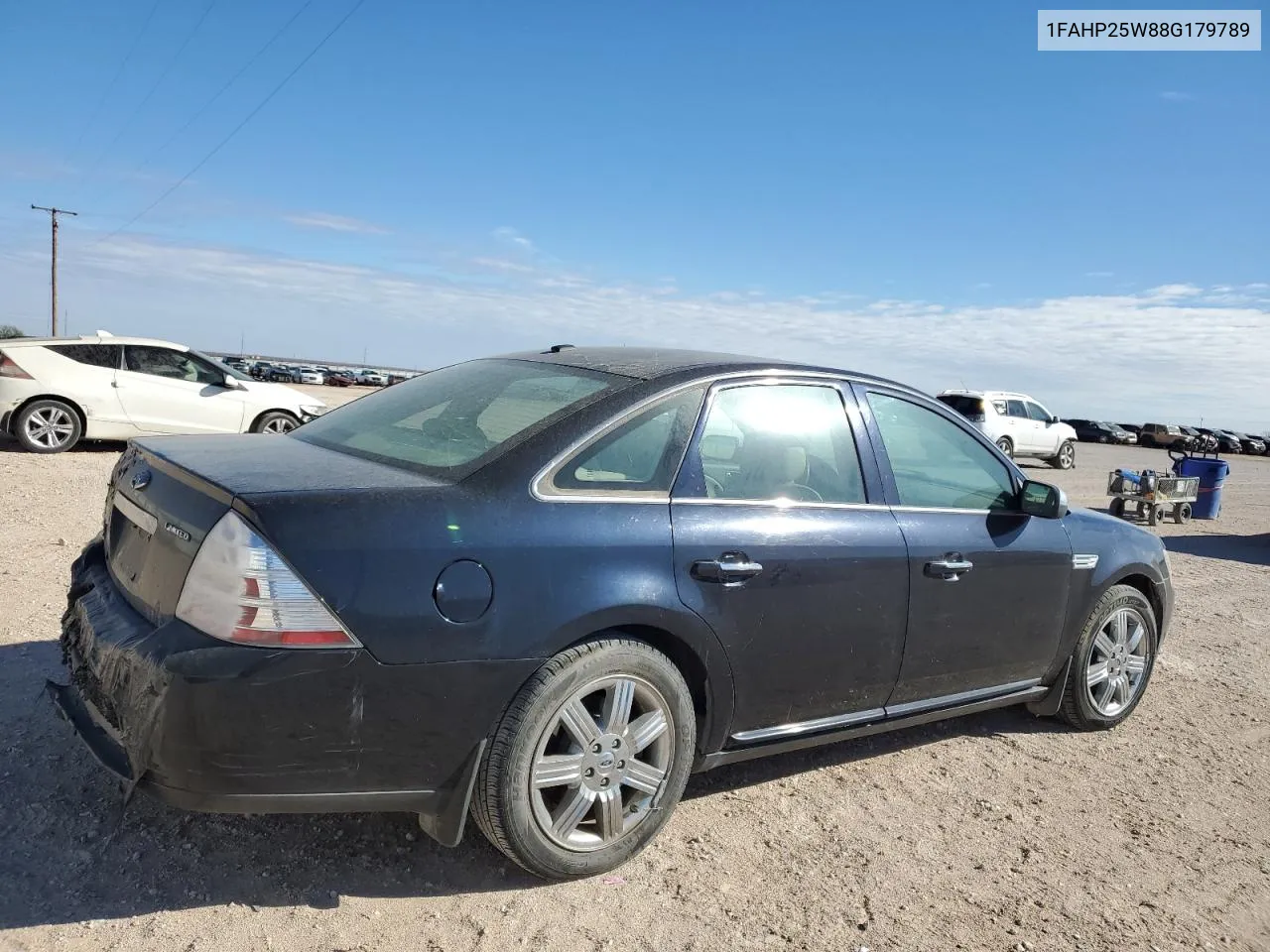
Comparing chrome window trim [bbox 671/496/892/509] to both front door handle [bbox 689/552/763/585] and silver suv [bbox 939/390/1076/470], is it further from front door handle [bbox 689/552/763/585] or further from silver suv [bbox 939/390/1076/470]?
silver suv [bbox 939/390/1076/470]

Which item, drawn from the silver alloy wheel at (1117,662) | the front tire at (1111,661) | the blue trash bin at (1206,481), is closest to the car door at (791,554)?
the front tire at (1111,661)

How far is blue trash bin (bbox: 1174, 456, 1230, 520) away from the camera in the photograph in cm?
1555

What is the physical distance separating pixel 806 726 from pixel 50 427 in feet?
34.4

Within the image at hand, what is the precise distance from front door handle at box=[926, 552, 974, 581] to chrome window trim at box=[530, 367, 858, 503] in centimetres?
84

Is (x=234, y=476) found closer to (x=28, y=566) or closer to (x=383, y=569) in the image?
(x=383, y=569)

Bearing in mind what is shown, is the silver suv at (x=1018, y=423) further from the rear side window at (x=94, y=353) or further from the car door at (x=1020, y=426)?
the rear side window at (x=94, y=353)

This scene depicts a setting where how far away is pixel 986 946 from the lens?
9.17ft

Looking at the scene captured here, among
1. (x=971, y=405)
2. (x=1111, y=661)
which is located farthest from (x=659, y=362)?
(x=971, y=405)

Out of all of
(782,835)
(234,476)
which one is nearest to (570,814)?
(782,835)

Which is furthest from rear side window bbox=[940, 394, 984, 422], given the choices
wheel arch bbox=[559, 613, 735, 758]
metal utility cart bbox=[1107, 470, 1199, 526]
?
wheel arch bbox=[559, 613, 735, 758]

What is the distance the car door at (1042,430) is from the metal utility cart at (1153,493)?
8877mm

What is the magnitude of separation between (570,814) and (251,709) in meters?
0.99

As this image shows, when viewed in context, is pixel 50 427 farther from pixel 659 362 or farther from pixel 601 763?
pixel 601 763

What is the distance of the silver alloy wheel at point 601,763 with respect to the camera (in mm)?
2807
